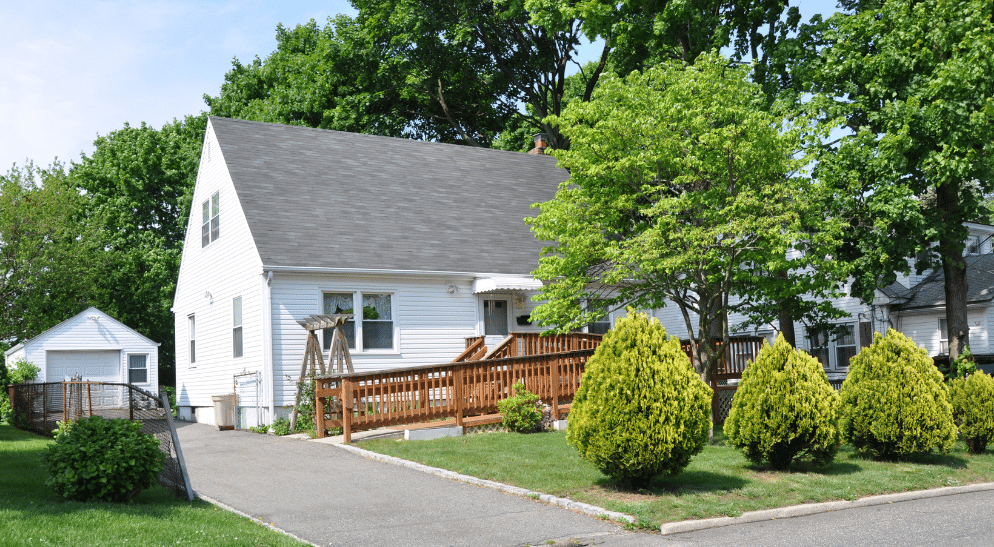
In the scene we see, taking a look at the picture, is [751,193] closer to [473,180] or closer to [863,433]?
[863,433]

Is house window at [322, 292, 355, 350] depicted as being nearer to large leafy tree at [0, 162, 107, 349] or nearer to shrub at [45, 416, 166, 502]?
shrub at [45, 416, 166, 502]

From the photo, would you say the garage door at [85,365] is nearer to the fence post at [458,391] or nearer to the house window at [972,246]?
the fence post at [458,391]

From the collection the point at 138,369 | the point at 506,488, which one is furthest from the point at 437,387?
the point at 138,369

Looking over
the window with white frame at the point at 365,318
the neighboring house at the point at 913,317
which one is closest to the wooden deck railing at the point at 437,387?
the window with white frame at the point at 365,318

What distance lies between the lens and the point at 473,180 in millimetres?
24156

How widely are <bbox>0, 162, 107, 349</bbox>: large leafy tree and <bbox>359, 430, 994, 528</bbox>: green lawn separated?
2764cm

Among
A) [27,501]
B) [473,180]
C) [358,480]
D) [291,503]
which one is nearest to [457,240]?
[473,180]

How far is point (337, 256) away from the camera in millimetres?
18766

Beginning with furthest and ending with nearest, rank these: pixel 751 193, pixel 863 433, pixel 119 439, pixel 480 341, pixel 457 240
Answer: pixel 457 240 < pixel 480 341 < pixel 751 193 < pixel 863 433 < pixel 119 439

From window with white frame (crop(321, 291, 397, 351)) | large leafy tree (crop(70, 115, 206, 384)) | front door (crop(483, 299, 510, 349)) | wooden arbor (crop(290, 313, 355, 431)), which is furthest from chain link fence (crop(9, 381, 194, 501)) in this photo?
large leafy tree (crop(70, 115, 206, 384))

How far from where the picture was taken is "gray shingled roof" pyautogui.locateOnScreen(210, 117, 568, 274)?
19.2 metres

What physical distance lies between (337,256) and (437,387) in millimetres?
4667

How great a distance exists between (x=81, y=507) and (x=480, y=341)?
35.8ft

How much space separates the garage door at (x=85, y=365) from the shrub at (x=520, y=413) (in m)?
21.7
